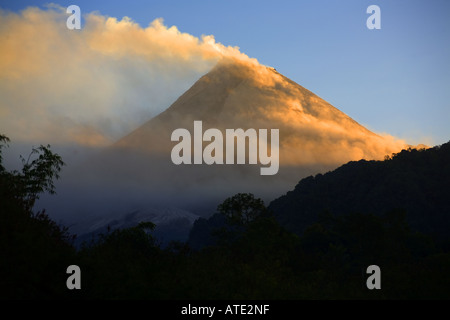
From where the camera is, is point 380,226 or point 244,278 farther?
point 380,226

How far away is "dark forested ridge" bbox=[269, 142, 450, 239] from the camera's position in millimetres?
157250

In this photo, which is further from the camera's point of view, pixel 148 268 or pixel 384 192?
pixel 384 192

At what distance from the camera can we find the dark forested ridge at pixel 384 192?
6191 inches

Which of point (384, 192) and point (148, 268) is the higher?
point (384, 192)

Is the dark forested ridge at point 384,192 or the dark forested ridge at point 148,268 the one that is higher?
the dark forested ridge at point 384,192

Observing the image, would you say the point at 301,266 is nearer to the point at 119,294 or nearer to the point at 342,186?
the point at 119,294

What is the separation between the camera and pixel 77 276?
18969mm

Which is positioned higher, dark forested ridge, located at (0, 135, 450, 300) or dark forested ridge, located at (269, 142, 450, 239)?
dark forested ridge, located at (269, 142, 450, 239)

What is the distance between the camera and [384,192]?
16762 cm

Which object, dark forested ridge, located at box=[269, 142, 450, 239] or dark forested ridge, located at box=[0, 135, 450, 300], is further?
dark forested ridge, located at box=[269, 142, 450, 239]

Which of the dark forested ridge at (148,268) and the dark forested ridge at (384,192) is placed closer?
the dark forested ridge at (148,268)

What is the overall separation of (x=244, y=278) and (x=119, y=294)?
657 centimetres

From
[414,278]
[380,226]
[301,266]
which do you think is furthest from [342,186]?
[414,278]
